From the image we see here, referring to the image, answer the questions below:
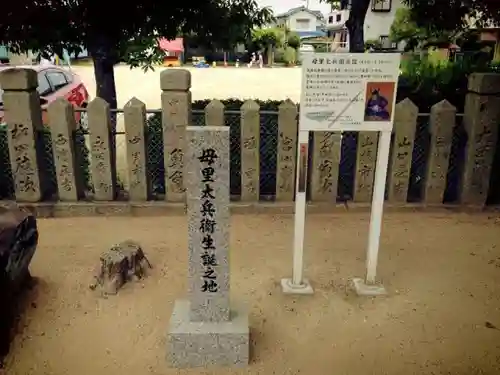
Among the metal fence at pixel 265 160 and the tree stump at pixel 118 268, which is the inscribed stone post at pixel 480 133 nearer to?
the metal fence at pixel 265 160

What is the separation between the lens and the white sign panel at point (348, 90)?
3.20m

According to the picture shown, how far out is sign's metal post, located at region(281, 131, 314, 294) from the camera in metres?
3.33

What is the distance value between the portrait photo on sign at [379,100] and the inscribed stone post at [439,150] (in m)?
1.90

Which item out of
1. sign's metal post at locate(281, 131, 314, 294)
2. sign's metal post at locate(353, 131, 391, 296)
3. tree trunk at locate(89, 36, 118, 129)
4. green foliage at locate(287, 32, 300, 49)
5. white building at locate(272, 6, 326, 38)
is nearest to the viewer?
sign's metal post at locate(281, 131, 314, 294)

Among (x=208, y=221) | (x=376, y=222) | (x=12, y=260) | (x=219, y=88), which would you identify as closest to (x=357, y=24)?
(x=376, y=222)

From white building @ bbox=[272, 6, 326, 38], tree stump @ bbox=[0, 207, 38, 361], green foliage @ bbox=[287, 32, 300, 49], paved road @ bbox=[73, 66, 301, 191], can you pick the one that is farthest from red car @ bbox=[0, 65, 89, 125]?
white building @ bbox=[272, 6, 326, 38]

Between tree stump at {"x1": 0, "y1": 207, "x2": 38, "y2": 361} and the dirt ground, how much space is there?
13 centimetres

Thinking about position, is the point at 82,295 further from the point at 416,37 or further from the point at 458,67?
the point at 416,37

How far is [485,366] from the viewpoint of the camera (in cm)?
291

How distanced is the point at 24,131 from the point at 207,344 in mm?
3320

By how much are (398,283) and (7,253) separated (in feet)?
9.79

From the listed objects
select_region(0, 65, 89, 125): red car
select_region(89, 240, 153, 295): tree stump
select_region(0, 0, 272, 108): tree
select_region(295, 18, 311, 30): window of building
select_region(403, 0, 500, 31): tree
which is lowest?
select_region(89, 240, 153, 295): tree stump

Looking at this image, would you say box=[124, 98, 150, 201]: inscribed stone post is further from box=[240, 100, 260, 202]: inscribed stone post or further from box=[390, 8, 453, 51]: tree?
box=[390, 8, 453, 51]: tree

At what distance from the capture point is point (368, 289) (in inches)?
146
